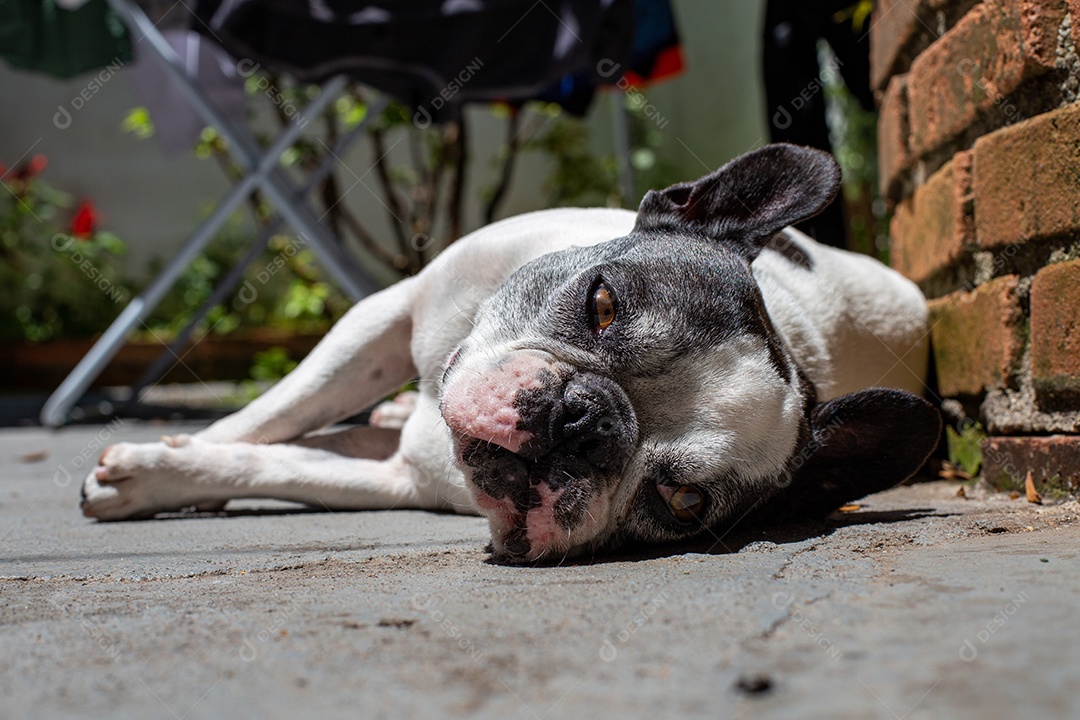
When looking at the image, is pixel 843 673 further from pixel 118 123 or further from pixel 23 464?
pixel 118 123

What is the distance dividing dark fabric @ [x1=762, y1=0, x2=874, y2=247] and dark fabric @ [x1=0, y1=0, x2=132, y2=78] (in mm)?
2962

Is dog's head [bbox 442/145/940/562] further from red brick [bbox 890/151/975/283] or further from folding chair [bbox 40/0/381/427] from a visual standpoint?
folding chair [bbox 40/0/381/427]

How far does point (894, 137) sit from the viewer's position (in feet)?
11.1

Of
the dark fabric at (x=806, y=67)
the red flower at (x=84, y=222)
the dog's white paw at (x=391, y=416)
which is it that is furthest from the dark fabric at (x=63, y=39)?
the red flower at (x=84, y=222)

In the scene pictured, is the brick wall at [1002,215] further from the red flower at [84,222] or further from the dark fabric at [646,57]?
the red flower at [84,222]

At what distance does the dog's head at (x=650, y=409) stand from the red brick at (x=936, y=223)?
58 centimetres

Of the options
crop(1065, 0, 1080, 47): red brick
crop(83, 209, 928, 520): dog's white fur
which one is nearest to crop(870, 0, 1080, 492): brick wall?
crop(1065, 0, 1080, 47): red brick

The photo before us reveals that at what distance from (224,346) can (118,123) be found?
2.60 meters

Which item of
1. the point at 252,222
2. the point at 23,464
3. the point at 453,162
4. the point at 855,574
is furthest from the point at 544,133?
the point at 855,574

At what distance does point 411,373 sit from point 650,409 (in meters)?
1.11

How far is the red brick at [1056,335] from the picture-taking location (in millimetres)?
2227

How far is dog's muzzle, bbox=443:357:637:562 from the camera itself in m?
1.84

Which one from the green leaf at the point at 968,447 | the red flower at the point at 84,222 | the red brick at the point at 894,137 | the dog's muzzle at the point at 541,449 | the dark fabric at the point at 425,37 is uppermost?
the dark fabric at the point at 425,37

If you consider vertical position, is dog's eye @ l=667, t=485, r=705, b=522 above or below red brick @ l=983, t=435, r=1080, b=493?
above
